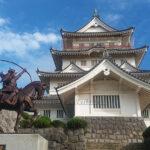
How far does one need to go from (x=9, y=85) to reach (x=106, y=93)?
10699 millimetres

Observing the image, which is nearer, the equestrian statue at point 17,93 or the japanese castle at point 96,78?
the equestrian statue at point 17,93

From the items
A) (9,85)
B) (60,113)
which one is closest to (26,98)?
(9,85)

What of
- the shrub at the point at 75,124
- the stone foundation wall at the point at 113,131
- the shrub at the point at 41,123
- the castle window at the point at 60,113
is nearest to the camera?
the shrub at the point at 75,124

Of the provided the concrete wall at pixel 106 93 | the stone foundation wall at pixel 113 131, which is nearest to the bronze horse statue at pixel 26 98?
the stone foundation wall at pixel 113 131

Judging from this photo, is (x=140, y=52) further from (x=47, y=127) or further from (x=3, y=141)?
(x=3, y=141)

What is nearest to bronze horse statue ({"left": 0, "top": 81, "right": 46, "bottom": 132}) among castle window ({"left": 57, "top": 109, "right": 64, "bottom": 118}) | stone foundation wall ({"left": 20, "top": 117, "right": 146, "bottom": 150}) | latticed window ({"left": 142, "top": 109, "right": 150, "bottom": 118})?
stone foundation wall ({"left": 20, "top": 117, "right": 146, "bottom": 150})

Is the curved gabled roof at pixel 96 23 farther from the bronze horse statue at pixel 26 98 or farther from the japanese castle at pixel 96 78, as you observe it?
the bronze horse statue at pixel 26 98

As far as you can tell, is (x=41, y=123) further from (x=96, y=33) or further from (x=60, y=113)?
(x=96, y=33)

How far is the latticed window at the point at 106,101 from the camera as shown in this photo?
20781mm

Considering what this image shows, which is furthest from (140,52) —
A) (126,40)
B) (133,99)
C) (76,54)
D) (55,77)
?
(133,99)

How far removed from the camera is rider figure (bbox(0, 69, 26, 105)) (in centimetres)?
1164

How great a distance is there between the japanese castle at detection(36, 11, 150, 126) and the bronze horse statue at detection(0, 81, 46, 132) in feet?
27.8

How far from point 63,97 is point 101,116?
350cm

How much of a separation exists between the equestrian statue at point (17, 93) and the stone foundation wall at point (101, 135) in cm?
386
